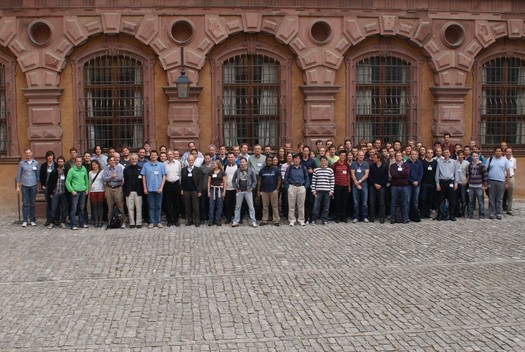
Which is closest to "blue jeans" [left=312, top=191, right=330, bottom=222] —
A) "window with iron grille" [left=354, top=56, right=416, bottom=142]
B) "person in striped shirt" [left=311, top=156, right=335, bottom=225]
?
"person in striped shirt" [left=311, top=156, right=335, bottom=225]

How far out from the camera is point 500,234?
13258 mm

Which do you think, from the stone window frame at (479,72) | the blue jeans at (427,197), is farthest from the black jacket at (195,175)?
the stone window frame at (479,72)

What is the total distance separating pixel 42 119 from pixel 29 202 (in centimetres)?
243

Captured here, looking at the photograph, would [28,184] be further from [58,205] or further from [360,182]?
[360,182]

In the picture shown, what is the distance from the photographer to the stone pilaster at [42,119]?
16.2m

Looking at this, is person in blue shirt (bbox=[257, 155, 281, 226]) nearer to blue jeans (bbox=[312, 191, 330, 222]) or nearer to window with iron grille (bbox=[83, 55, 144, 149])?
blue jeans (bbox=[312, 191, 330, 222])

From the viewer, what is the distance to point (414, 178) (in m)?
14.9

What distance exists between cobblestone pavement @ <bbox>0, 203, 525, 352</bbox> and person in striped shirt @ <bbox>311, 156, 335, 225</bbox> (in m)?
0.94

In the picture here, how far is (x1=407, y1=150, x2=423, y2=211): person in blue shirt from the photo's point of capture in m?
14.8

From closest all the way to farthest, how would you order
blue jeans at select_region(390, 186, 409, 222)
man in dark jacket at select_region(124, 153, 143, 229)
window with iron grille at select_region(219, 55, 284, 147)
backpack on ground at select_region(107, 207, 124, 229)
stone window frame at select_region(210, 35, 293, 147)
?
backpack on ground at select_region(107, 207, 124, 229), man in dark jacket at select_region(124, 153, 143, 229), blue jeans at select_region(390, 186, 409, 222), stone window frame at select_region(210, 35, 293, 147), window with iron grille at select_region(219, 55, 284, 147)

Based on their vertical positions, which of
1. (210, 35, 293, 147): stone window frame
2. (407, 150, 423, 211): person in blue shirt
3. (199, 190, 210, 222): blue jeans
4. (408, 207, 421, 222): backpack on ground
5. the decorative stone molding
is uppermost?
the decorative stone molding

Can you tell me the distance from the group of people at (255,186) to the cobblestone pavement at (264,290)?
961mm

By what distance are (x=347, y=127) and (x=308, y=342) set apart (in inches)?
421

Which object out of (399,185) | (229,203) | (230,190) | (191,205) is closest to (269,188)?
(230,190)
